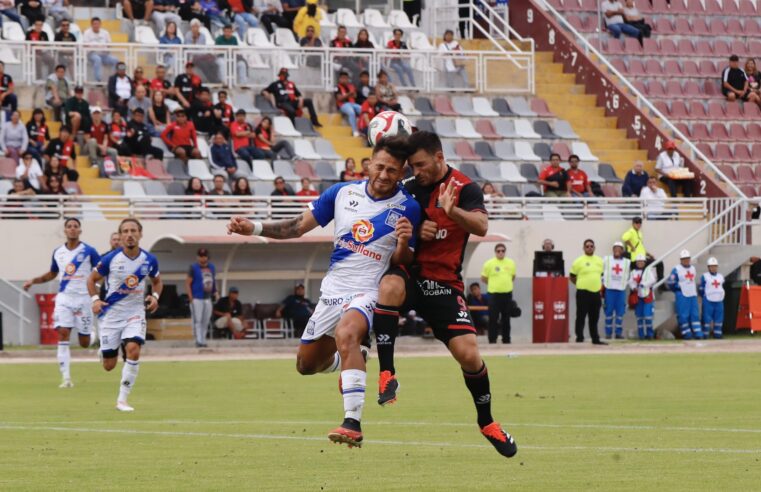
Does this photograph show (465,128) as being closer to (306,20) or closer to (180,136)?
(306,20)

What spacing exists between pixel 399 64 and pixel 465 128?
240cm

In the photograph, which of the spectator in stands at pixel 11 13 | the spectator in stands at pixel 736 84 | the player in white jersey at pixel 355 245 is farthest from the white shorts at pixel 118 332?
the spectator in stands at pixel 736 84

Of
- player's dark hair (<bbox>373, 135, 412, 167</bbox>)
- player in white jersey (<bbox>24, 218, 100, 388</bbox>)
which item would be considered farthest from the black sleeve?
player in white jersey (<bbox>24, 218, 100, 388</bbox>)

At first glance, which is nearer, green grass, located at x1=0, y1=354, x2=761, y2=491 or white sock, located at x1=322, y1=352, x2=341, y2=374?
green grass, located at x1=0, y1=354, x2=761, y2=491

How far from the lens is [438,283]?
36.8ft

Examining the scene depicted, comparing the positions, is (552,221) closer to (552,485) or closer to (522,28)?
(522,28)

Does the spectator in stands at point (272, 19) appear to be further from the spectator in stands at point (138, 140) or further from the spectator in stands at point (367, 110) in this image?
the spectator in stands at point (138, 140)

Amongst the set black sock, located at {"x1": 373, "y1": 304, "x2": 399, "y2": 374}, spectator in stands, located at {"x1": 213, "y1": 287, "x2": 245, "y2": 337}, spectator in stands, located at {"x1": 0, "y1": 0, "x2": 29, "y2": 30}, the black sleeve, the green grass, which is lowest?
spectator in stands, located at {"x1": 213, "y1": 287, "x2": 245, "y2": 337}

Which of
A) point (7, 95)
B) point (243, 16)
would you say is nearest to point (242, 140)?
point (7, 95)

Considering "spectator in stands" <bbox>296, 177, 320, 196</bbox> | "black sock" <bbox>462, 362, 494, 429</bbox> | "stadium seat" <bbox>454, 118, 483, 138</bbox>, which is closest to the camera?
"black sock" <bbox>462, 362, 494, 429</bbox>

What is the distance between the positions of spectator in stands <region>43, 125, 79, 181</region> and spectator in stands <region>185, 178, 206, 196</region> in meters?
2.37

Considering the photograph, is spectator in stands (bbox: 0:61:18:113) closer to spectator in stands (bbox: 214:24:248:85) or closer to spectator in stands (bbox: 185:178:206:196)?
spectator in stands (bbox: 185:178:206:196)

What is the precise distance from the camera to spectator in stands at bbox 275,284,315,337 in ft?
106

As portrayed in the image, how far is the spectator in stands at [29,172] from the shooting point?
103 feet
